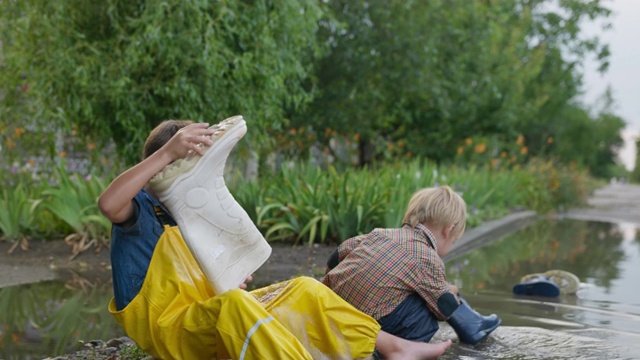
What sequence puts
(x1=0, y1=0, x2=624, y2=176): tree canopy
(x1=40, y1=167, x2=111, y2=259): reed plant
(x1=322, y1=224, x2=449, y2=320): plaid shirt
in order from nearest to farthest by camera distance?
(x1=322, y1=224, x2=449, y2=320): plaid shirt
(x1=40, y1=167, x2=111, y2=259): reed plant
(x1=0, y1=0, x2=624, y2=176): tree canopy

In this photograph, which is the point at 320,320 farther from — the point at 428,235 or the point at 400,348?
the point at 428,235

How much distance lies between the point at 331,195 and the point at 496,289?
76.8 inches

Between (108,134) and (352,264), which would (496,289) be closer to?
(352,264)

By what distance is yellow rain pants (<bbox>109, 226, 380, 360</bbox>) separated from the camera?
10.5ft

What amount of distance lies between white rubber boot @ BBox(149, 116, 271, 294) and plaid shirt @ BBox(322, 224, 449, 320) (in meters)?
0.86

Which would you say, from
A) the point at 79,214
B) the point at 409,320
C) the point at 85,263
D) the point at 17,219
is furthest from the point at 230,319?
the point at 17,219

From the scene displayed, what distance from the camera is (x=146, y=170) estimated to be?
323 centimetres

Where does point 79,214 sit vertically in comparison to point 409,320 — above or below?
below

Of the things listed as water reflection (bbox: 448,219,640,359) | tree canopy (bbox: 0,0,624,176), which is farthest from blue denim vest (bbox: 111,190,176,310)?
tree canopy (bbox: 0,0,624,176)

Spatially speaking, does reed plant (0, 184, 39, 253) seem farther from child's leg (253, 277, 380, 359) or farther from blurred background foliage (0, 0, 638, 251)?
child's leg (253, 277, 380, 359)

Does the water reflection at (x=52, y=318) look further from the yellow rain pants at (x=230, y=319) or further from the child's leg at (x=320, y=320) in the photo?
the child's leg at (x=320, y=320)

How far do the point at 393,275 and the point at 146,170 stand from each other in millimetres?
1376

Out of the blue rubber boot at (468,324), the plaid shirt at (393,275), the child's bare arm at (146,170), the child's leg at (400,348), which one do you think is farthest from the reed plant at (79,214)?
the child's bare arm at (146,170)

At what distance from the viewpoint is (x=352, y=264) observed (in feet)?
13.6
